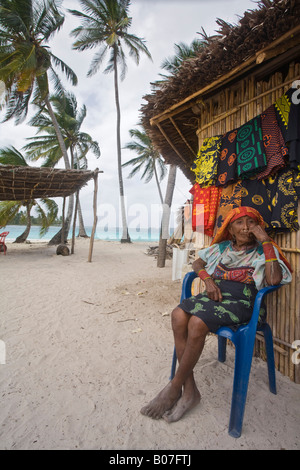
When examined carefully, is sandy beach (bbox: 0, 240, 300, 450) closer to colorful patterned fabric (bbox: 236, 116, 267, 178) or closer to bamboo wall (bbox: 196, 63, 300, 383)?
bamboo wall (bbox: 196, 63, 300, 383)

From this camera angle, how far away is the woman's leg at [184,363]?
153 centimetres

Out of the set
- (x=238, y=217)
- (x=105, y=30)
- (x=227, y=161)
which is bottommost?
(x=238, y=217)

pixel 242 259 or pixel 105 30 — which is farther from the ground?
pixel 105 30

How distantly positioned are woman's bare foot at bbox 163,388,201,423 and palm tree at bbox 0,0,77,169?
11.4m

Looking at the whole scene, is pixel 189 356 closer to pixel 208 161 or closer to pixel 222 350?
Result: pixel 222 350

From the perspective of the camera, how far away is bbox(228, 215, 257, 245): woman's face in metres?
1.89

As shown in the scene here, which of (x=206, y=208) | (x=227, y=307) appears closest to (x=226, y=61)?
(x=206, y=208)

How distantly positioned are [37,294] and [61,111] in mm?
13505

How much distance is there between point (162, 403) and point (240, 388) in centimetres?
52

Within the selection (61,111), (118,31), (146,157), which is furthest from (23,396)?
(146,157)

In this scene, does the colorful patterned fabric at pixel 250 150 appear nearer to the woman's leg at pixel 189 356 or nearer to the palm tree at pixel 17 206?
the woman's leg at pixel 189 356

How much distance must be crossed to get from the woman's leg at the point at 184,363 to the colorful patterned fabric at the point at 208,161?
1.73 meters

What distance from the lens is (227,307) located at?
1.64m
